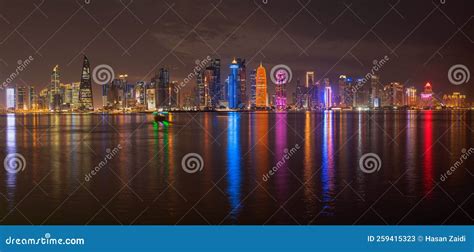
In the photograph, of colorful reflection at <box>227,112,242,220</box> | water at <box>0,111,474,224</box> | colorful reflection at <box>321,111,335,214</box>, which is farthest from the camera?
colorful reflection at <box>321,111,335,214</box>

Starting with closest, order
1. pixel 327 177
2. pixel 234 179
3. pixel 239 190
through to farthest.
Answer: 1. pixel 239 190
2. pixel 234 179
3. pixel 327 177

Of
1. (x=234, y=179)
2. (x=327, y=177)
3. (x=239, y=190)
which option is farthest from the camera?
(x=327, y=177)

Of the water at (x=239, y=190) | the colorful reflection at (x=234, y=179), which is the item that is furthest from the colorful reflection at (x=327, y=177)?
the colorful reflection at (x=234, y=179)

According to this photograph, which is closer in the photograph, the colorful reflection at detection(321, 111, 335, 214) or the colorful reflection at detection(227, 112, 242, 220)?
the colorful reflection at detection(227, 112, 242, 220)

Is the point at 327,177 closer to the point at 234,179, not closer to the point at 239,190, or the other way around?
the point at 234,179

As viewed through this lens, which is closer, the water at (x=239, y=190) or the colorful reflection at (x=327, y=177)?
the water at (x=239, y=190)

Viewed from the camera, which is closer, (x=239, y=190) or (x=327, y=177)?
(x=239, y=190)

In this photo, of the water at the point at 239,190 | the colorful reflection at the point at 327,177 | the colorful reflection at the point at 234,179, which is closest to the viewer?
the water at the point at 239,190

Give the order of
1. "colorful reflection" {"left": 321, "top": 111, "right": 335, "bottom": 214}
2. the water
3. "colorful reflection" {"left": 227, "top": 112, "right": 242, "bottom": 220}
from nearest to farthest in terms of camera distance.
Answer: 1. the water
2. "colorful reflection" {"left": 227, "top": 112, "right": 242, "bottom": 220}
3. "colorful reflection" {"left": 321, "top": 111, "right": 335, "bottom": 214}

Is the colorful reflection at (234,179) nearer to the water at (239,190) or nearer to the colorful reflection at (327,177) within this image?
the water at (239,190)

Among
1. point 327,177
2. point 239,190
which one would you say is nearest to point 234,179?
point 239,190

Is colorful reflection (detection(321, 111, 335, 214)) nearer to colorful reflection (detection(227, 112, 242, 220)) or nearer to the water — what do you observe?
the water

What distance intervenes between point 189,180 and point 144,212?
14.8ft

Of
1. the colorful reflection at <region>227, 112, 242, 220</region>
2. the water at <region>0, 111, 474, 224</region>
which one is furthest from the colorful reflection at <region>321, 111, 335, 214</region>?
the colorful reflection at <region>227, 112, 242, 220</region>
